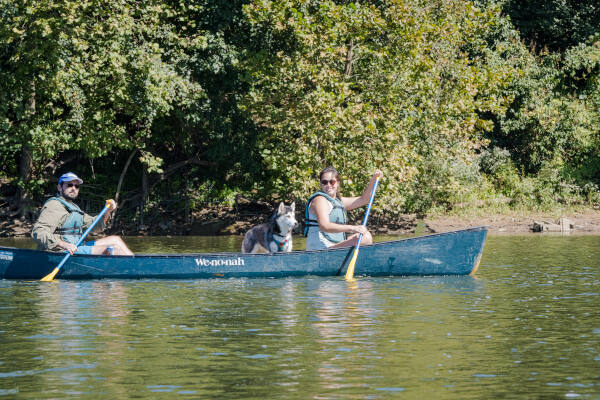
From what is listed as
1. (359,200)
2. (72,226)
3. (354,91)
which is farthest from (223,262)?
(354,91)

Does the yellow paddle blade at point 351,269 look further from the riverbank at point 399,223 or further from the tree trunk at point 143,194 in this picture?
the tree trunk at point 143,194

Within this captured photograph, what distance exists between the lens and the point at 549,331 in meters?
9.83

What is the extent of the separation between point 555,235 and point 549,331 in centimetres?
1853

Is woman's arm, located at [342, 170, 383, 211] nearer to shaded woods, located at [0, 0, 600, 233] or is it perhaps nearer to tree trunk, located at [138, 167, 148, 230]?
shaded woods, located at [0, 0, 600, 233]

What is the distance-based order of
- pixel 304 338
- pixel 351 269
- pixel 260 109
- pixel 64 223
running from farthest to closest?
1. pixel 260 109
2. pixel 64 223
3. pixel 351 269
4. pixel 304 338

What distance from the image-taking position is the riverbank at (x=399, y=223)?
3042 centimetres

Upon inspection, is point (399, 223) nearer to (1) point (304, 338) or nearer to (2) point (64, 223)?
(2) point (64, 223)

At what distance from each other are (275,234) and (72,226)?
3.20m

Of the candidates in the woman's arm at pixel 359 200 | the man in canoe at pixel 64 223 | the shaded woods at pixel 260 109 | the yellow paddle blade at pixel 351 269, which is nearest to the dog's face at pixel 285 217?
the woman's arm at pixel 359 200

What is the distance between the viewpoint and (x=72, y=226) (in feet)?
49.7

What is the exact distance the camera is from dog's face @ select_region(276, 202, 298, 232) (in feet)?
49.4

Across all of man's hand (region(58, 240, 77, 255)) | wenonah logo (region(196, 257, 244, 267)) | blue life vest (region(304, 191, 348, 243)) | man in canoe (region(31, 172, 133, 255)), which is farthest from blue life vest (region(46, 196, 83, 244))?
blue life vest (region(304, 191, 348, 243))

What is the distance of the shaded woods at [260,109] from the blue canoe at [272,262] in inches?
369

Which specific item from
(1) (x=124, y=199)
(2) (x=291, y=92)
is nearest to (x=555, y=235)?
(2) (x=291, y=92)
